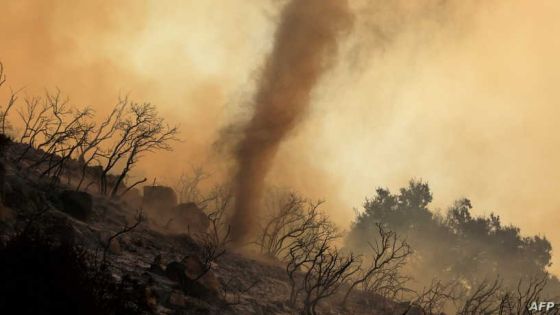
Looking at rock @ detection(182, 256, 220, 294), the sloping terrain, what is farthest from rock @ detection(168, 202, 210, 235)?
rock @ detection(182, 256, 220, 294)

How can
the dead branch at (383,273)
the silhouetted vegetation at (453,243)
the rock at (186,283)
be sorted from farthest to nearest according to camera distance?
the silhouetted vegetation at (453,243) < the dead branch at (383,273) < the rock at (186,283)

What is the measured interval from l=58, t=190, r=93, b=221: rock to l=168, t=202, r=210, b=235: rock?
12.6 m

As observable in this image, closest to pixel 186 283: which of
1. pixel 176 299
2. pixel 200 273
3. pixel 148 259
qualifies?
pixel 200 273

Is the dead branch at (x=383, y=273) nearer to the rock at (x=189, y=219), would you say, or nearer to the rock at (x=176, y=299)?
the rock at (x=176, y=299)

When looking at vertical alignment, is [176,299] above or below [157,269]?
below

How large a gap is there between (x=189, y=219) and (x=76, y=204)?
580 inches

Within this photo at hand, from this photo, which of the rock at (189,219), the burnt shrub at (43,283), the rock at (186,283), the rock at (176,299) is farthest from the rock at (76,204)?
the burnt shrub at (43,283)

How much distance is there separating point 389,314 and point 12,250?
26.1m

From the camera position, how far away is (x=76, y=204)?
23.5m

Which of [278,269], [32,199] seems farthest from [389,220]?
[32,199]

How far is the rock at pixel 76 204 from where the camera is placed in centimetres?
2309

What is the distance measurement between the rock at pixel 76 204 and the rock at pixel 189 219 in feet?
41.2

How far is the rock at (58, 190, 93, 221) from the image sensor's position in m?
23.1

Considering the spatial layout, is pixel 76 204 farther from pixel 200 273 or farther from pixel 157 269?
pixel 200 273
